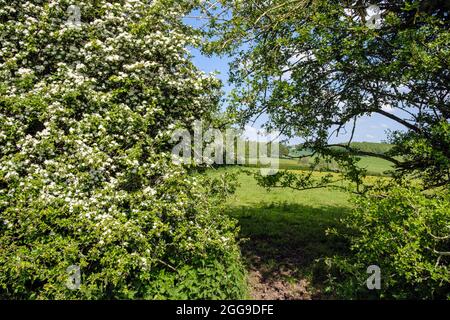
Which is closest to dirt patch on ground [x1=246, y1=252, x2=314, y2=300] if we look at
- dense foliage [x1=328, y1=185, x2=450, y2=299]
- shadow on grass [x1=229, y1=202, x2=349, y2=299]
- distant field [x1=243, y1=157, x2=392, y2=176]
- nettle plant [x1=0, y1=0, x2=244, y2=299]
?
shadow on grass [x1=229, y1=202, x2=349, y2=299]

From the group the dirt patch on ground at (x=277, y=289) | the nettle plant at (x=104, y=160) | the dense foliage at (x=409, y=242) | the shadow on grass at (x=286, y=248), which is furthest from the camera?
the shadow on grass at (x=286, y=248)

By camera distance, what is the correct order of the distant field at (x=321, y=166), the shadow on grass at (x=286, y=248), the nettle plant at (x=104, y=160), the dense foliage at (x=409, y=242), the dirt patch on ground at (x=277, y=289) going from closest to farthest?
1. the dense foliage at (x=409, y=242)
2. the nettle plant at (x=104, y=160)
3. the dirt patch on ground at (x=277, y=289)
4. the shadow on grass at (x=286, y=248)
5. the distant field at (x=321, y=166)

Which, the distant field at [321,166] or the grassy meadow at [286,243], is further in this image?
the distant field at [321,166]

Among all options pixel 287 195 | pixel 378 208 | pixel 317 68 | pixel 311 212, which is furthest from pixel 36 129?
pixel 287 195

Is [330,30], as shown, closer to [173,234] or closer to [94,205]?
[173,234]

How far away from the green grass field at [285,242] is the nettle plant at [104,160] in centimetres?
176

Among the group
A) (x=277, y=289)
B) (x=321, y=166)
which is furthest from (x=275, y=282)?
(x=321, y=166)

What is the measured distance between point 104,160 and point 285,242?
732cm

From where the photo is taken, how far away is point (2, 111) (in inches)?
330

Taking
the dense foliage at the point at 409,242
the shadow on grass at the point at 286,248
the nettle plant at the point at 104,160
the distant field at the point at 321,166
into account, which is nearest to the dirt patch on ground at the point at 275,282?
the shadow on grass at the point at 286,248

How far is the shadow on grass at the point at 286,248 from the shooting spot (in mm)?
9301

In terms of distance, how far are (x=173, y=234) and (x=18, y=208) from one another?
3.32m

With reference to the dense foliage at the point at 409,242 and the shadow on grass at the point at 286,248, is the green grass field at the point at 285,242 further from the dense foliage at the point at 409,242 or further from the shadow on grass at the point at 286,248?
the dense foliage at the point at 409,242

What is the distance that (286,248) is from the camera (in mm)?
11727
